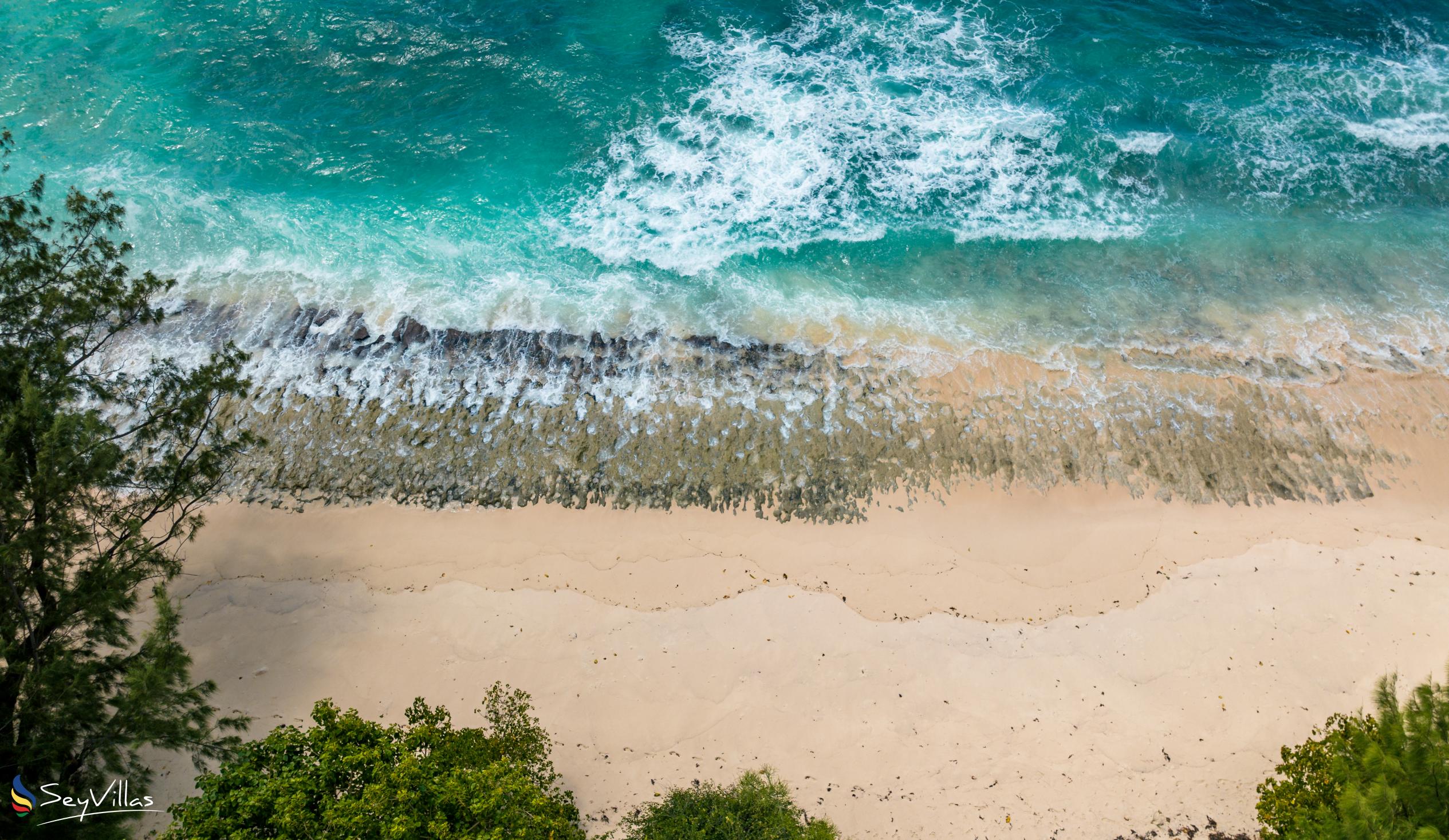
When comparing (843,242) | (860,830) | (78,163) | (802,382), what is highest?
(78,163)

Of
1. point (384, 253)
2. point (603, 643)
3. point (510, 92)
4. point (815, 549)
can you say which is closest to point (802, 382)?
point (815, 549)

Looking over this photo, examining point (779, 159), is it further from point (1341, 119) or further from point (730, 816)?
point (730, 816)

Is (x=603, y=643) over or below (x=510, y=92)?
below

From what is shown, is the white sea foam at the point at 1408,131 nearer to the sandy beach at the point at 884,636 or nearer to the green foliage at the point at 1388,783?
the sandy beach at the point at 884,636

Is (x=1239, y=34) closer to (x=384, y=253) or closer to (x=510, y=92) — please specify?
(x=510, y=92)

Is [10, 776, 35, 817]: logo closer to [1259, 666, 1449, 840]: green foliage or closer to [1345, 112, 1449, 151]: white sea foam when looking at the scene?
[1259, 666, 1449, 840]: green foliage


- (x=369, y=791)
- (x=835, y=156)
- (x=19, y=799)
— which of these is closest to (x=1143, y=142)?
(x=835, y=156)

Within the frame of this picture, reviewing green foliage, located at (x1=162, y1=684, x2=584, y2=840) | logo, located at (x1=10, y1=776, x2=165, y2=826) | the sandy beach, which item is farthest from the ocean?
logo, located at (x1=10, y1=776, x2=165, y2=826)

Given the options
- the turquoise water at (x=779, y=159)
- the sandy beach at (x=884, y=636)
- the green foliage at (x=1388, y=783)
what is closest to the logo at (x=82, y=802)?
the sandy beach at (x=884, y=636)
